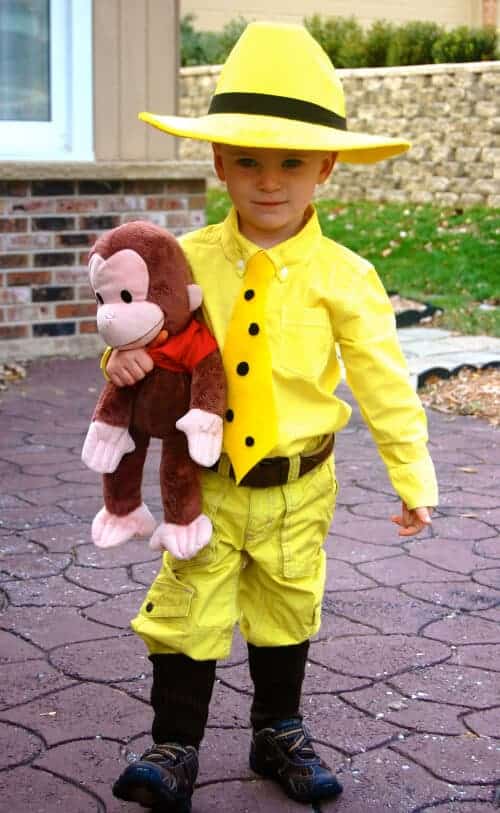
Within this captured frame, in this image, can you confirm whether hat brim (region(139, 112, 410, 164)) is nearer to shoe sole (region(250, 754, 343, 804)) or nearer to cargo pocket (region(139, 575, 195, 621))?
cargo pocket (region(139, 575, 195, 621))

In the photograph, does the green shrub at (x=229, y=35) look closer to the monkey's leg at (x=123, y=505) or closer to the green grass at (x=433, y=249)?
the green grass at (x=433, y=249)

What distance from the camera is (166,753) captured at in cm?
274

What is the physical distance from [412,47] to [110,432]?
14.0 m

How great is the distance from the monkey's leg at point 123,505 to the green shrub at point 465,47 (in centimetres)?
1325

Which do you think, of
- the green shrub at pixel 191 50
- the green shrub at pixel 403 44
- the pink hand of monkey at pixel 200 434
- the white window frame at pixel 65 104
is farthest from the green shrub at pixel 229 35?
the pink hand of monkey at pixel 200 434

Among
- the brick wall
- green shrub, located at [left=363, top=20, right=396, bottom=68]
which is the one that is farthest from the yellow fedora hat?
green shrub, located at [left=363, top=20, right=396, bottom=68]

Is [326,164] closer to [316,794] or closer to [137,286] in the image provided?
[137,286]

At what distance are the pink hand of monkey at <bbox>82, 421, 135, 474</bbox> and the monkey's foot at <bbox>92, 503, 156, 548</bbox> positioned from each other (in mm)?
138

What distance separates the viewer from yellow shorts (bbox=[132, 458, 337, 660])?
273cm

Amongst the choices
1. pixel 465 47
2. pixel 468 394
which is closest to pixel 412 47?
pixel 465 47

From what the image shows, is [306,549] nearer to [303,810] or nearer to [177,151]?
[303,810]

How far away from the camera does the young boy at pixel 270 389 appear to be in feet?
8.77

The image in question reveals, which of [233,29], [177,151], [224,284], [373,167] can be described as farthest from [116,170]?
[233,29]

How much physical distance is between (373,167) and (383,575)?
412 inches
